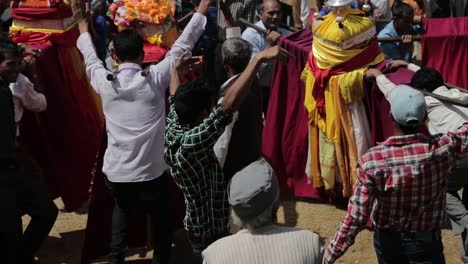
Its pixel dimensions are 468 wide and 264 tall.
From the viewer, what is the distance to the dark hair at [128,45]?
4844 mm

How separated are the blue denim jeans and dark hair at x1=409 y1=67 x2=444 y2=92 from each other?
5.06 ft

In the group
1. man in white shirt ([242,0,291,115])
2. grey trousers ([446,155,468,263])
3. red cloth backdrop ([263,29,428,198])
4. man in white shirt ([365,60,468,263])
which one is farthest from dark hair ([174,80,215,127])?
man in white shirt ([242,0,291,115])

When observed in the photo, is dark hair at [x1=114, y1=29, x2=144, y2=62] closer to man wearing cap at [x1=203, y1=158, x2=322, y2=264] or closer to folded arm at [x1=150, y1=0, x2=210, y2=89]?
folded arm at [x1=150, y1=0, x2=210, y2=89]

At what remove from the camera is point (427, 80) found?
17.2 ft

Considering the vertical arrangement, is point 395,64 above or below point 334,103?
above

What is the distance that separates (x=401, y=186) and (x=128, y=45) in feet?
6.40

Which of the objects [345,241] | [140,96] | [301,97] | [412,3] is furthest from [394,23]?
[345,241]

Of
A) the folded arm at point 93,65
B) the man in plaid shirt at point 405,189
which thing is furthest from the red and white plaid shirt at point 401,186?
the folded arm at point 93,65

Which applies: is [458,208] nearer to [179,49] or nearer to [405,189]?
[405,189]

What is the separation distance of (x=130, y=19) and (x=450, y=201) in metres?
2.83

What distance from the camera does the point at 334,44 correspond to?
613cm

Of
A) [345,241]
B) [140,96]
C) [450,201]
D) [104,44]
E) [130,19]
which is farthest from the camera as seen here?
[104,44]

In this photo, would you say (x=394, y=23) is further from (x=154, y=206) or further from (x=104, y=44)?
(x=104, y=44)

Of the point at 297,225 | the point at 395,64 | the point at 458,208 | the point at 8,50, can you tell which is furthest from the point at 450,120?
the point at 8,50
